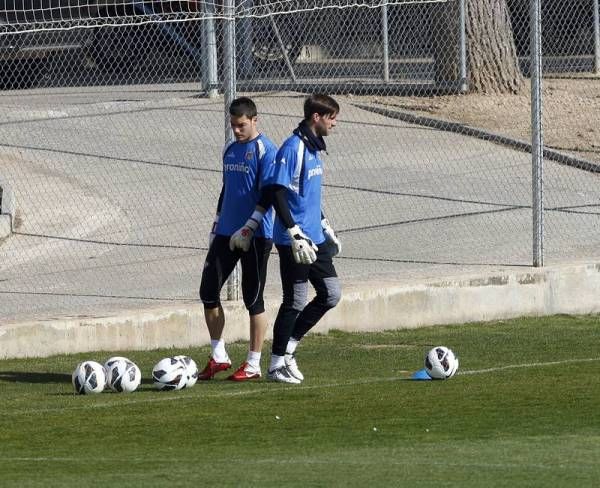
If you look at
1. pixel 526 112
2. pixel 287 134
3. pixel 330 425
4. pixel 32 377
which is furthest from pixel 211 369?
pixel 526 112

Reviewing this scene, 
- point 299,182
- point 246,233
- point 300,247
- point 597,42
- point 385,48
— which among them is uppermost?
point 597,42

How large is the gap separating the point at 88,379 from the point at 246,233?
1.41 m

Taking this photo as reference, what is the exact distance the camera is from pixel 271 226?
34.3 feet

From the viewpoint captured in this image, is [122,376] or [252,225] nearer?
[122,376]

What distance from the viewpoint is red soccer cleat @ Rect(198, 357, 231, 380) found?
1070 cm

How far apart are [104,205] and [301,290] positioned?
6952mm

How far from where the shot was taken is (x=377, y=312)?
42.6 ft

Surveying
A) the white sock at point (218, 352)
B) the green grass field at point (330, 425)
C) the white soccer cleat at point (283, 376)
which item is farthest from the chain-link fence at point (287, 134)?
the white soccer cleat at point (283, 376)

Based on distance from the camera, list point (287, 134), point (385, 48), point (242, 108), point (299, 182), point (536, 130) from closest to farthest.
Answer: point (299, 182) < point (242, 108) < point (536, 130) < point (287, 134) < point (385, 48)

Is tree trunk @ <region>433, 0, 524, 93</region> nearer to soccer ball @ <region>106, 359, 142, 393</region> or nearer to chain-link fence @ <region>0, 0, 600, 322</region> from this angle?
chain-link fence @ <region>0, 0, 600, 322</region>

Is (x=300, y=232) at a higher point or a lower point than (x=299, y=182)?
lower

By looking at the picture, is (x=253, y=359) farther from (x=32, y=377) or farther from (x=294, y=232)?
(x=32, y=377)

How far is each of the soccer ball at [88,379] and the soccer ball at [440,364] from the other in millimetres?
2161

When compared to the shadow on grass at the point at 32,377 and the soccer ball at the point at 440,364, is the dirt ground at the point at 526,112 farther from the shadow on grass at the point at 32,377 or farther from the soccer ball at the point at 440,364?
the shadow on grass at the point at 32,377
